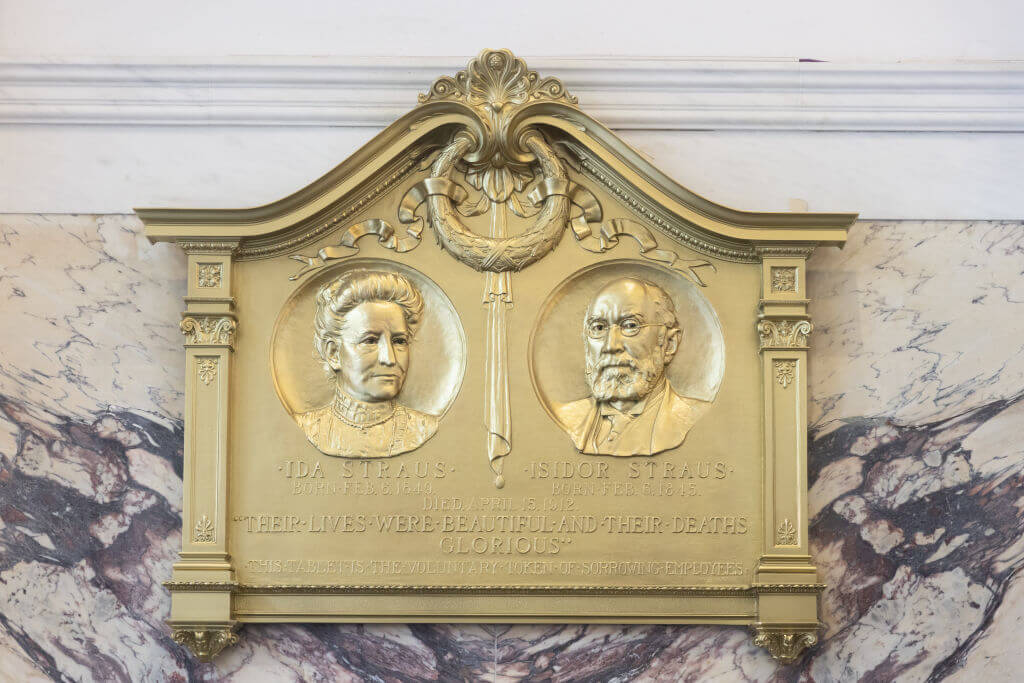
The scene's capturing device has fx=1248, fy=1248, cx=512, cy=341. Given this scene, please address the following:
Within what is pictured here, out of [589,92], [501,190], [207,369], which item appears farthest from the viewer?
[589,92]

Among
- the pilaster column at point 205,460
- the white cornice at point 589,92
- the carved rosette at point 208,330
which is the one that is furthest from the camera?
the white cornice at point 589,92

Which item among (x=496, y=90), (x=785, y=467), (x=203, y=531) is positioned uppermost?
(x=496, y=90)

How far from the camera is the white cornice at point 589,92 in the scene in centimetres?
486

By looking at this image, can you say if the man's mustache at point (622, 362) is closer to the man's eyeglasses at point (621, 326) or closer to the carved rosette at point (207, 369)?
the man's eyeglasses at point (621, 326)

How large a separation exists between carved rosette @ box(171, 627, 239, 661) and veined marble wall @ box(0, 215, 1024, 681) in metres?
0.11

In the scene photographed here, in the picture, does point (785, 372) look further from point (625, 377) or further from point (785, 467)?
point (625, 377)

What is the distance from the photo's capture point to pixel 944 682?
4.62m

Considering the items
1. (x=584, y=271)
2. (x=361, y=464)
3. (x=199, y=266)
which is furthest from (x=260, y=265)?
(x=584, y=271)

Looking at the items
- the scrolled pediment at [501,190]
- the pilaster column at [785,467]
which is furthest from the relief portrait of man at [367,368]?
the pilaster column at [785,467]

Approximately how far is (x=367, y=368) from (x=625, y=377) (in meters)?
0.95

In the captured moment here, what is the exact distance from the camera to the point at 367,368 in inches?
180

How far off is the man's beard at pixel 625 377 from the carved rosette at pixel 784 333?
399 mm

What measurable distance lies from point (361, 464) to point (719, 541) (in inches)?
52.4

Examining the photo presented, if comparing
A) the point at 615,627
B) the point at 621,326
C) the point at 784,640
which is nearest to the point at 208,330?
the point at 621,326
